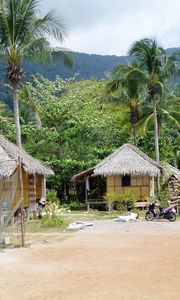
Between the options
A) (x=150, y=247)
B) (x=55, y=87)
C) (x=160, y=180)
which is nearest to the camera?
(x=150, y=247)

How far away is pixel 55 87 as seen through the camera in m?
Answer: 37.7

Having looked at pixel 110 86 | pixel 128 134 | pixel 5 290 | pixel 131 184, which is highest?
pixel 110 86

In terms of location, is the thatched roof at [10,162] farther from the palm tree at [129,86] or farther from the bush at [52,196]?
the palm tree at [129,86]

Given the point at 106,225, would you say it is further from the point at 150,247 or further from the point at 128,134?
the point at 128,134

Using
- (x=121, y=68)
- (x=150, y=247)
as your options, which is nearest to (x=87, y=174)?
(x=121, y=68)

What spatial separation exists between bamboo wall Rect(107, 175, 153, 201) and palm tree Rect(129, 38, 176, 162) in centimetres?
228

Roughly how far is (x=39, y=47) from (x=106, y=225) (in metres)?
9.14

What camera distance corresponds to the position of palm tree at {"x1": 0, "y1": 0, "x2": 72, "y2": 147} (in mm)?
23766

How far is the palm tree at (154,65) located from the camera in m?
30.2

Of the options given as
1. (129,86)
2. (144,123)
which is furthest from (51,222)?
(144,123)

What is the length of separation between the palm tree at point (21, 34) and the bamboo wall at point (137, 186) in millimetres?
6462

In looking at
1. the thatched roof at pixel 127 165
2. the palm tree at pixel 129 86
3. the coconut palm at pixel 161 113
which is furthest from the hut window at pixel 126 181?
the coconut palm at pixel 161 113

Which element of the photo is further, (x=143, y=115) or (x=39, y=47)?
(x=143, y=115)

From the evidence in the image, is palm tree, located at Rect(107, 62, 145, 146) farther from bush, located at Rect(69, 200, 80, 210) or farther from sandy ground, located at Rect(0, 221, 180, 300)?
sandy ground, located at Rect(0, 221, 180, 300)
